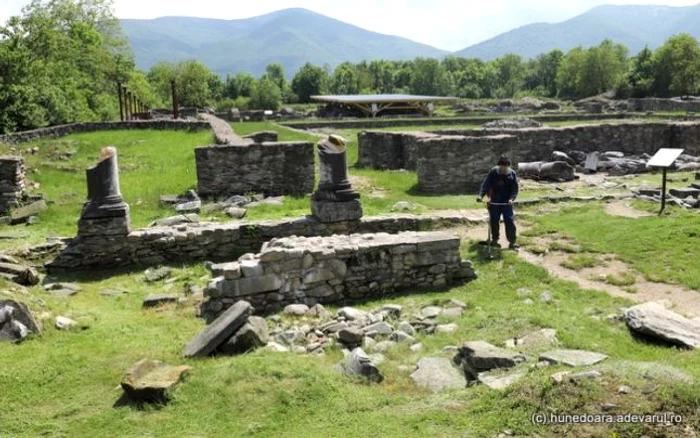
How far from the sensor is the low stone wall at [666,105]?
2055 inches

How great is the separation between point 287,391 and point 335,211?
6.60 meters

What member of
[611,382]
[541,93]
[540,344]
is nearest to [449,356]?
[540,344]

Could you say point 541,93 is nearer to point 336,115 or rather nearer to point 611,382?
point 336,115

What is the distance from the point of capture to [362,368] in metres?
6.39

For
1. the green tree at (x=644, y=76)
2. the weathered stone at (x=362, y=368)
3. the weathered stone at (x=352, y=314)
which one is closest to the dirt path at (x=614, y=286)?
the weathered stone at (x=352, y=314)

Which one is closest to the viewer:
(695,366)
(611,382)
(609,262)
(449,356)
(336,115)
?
(611,382)

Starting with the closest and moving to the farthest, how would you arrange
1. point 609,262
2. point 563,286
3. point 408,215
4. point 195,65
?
point 563,286 → point 609,262 → point 408,215 → point 195,65

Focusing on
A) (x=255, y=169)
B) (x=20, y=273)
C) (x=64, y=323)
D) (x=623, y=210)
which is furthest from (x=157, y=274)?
(x=623, y=210)

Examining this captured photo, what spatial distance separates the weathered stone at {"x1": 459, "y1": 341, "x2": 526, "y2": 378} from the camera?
20.5ft

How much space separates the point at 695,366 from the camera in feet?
18.9

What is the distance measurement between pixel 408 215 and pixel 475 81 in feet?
358

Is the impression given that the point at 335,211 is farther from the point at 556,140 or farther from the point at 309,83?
the point at 309,83

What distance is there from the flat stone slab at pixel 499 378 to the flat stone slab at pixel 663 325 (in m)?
2.15

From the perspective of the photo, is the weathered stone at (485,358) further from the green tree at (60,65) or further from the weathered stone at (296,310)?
the green tree at (60,65)
